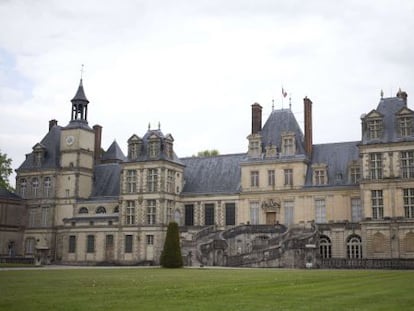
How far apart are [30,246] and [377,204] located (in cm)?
3164

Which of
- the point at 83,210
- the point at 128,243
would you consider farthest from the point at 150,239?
the point at 83,210

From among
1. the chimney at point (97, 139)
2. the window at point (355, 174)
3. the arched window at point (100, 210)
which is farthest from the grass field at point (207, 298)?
the chimney at point (97, 139)

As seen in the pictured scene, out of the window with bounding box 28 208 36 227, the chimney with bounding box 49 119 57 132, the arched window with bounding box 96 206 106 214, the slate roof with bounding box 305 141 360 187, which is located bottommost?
the window with bounding box 28 208 36 227

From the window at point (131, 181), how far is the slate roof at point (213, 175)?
4367mm

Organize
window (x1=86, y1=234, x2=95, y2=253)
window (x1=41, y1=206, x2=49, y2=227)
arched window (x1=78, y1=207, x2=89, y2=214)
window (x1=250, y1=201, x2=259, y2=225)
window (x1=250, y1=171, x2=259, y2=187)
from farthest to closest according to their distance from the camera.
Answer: window (x1=41, y1=206, x2=49, y2=227) → arched window (x1=78, y1=207, x2=89, y2=214) → window (x1=86, y1=234, x2=95, y2=253) → window (x1=250, y1=171, x2=259, y2=187) → window (x1=250, y1=201, x2=259, y2=225)

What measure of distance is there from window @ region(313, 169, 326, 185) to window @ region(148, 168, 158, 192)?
13.3 m

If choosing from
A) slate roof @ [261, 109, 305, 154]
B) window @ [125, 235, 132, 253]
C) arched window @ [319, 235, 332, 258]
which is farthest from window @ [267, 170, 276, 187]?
window @ [125, 235, 132, 253]

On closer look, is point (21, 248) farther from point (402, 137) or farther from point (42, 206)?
point (402, 137)

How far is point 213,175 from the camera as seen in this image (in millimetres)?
53250

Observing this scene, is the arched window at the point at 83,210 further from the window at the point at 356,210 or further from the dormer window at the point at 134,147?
the window at the point at 356,210

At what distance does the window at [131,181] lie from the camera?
51.6m

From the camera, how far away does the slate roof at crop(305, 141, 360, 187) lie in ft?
153

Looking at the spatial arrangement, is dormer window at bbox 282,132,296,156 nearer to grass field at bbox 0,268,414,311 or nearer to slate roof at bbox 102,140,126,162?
slate roof at bbox 102,140,126,162

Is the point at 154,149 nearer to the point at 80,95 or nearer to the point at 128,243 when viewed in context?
the point at 128,243
